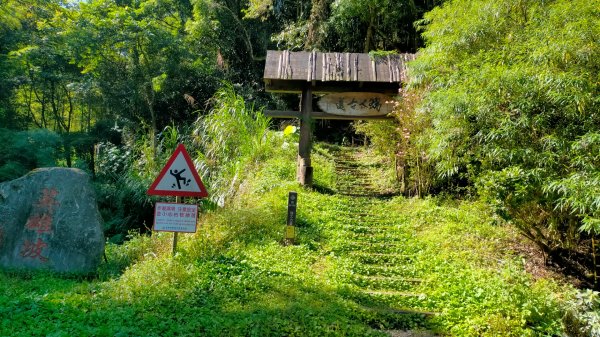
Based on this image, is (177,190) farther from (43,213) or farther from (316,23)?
(316,23)

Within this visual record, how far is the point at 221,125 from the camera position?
11.8 m

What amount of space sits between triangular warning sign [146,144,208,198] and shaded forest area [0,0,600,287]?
3634 mm

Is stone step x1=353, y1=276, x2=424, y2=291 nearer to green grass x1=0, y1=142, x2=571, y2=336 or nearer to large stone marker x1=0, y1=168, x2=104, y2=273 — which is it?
green grass x1=0, y1=142, x2=571, y2=336

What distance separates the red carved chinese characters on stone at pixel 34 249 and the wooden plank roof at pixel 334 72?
511 centimetres

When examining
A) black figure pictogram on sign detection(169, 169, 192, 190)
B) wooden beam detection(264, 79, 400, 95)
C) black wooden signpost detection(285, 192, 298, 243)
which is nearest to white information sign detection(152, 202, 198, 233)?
black figure pictogram on sign detection(169, 169, 192, 190)

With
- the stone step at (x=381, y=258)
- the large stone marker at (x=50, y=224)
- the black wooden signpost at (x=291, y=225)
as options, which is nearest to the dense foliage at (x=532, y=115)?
the stone step at (x=381, y=258)

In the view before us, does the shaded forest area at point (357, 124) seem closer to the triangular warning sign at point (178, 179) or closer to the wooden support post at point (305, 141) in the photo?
the wooden support post at point (305, 141)

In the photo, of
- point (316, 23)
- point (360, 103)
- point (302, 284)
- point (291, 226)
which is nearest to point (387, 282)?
point (302, 284)

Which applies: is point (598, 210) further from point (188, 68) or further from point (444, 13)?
point (188, 68)

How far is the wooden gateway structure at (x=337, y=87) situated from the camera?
380 inches

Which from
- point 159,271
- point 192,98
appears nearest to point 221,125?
point 192,98

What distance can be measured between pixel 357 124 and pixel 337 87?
123 inches

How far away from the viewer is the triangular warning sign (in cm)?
575

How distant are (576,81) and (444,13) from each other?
3677mm
